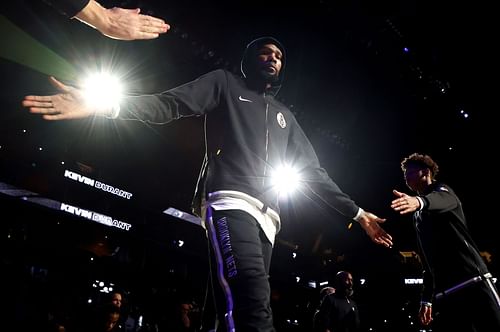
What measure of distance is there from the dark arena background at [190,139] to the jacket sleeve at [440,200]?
15.0 feet

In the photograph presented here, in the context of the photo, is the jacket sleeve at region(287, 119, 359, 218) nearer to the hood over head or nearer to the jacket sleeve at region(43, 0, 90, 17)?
the hood over head

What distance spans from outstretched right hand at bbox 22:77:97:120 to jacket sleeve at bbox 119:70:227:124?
0.60 feet

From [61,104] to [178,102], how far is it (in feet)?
1.93

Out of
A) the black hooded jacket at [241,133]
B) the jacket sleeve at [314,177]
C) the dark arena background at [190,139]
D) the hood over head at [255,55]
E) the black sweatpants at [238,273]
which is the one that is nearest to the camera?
the black sweatpants at [238,273]

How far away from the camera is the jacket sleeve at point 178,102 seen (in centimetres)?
190

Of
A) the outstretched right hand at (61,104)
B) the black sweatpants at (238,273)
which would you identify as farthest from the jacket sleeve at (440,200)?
the outstretched right hand at (61,104)

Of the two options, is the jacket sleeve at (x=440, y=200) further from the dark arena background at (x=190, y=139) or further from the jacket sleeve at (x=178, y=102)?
the dark arena background at (x=190, y=139)

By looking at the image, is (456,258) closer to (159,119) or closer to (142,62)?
(159,119)

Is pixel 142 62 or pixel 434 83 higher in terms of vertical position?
pixel 142 62

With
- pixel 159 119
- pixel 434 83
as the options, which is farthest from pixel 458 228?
pixel 434 83

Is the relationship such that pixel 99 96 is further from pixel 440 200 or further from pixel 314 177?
pixel 440 200

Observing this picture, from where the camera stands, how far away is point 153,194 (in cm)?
1326

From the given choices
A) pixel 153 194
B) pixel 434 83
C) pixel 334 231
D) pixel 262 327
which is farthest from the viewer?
pixel 334 231

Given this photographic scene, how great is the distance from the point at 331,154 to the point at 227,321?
35.2ft
